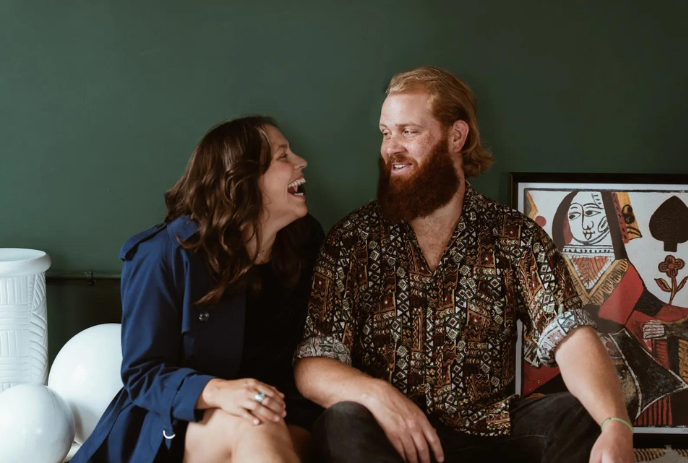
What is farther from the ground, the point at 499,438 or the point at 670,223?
the point at 670,223

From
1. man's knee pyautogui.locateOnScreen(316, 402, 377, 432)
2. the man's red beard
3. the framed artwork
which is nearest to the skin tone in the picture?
man's knee pyautogui.locateOnScreen(316, 402, 377, 432)

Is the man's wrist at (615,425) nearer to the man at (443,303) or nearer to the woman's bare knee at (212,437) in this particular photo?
the man at (443,303)

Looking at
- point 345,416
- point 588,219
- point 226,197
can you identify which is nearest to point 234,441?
point 345,416

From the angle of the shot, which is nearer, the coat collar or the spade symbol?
the coat collar

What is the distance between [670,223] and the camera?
2.48m

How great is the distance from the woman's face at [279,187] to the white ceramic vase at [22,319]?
2.84 ft

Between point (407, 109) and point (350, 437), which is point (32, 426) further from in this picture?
point (407, 109)

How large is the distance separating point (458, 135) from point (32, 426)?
155 cm

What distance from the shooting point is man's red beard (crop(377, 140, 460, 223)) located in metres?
2.02

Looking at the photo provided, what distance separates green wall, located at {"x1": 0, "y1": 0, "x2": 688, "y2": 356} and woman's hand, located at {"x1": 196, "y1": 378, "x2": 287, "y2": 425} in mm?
1034

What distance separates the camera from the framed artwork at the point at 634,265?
2.48 metres

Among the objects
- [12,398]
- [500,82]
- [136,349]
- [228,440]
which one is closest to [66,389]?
[12,398]

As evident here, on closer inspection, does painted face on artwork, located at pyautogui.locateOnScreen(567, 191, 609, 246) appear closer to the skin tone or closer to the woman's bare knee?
the skin tone

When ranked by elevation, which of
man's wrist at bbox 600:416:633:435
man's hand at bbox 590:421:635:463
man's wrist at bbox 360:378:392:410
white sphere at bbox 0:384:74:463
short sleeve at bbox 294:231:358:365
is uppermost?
short sleeve at bbox 294:231:358:365
